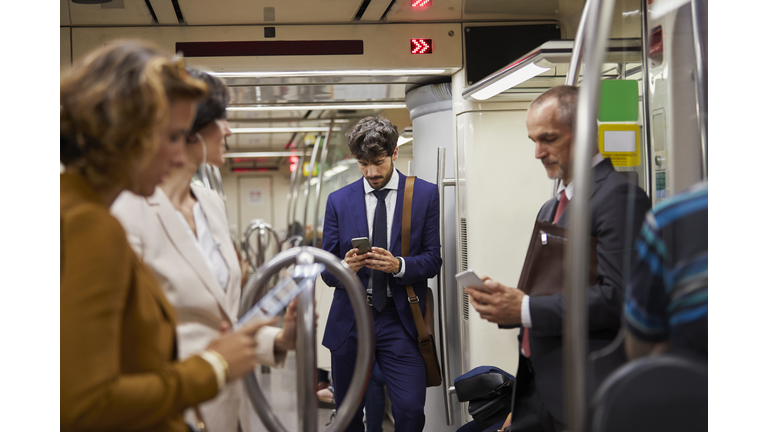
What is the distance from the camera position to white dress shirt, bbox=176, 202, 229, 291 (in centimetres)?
142

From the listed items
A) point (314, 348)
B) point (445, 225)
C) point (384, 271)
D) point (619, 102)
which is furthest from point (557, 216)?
point (445, 225)

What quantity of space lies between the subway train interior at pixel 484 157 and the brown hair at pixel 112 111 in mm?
74

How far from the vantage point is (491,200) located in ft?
10.8

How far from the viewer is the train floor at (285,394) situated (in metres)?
1.52

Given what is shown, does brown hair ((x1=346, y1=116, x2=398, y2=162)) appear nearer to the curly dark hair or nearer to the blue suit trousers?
the blue suit trousers

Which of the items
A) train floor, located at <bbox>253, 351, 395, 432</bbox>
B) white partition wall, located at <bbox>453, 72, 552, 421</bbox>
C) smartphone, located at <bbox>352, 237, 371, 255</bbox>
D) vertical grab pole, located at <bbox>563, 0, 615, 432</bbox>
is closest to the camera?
vertical grab pole, located at <bbox>563, 0, 615, 432</bbox>

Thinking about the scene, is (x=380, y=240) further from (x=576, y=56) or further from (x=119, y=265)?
(x=119, y=265)

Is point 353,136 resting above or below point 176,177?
above

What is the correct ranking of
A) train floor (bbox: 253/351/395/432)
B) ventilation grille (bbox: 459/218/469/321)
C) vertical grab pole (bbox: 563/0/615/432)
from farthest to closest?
ventilation grille (bbox: 459/218/469/321), train floor (bbox: 253/351/395/432), vertical grab pole (bbox: 563/0/615/432)

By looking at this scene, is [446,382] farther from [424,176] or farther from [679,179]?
[679,179]

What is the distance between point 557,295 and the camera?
1.62 m

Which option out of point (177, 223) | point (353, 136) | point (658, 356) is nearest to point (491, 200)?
point (353, 136)

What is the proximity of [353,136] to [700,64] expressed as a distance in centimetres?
146

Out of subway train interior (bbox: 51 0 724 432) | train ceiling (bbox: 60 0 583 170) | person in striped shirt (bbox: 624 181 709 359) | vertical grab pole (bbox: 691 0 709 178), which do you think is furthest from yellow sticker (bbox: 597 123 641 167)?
train ceiling (bbox: 60 0 583 170)
